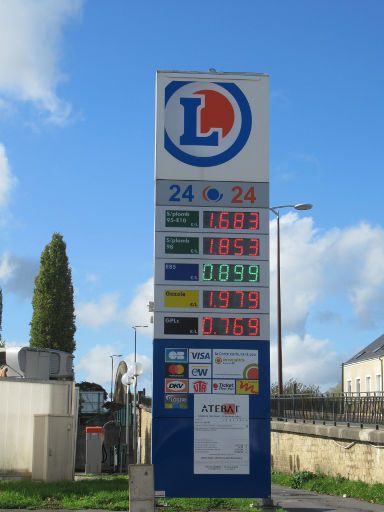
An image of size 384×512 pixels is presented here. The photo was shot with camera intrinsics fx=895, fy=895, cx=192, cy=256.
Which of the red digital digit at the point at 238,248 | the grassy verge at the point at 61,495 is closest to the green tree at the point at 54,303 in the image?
the grassy verge at the point at 61,495

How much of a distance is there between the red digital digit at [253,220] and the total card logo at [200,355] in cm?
216

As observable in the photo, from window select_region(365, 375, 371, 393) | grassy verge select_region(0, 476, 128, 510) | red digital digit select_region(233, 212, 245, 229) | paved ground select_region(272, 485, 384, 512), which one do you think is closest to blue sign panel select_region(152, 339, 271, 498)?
red digital digit select_region(233, 212, 245, 229)

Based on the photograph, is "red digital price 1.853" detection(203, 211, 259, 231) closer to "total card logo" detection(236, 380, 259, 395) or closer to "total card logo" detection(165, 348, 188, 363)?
"total card logo" detection(165, 348, 188, 363)

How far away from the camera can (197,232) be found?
48.4 feet

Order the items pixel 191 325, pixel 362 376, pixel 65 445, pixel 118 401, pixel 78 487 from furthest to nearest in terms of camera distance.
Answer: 1. pixel 362 376
2. pixel 118 401
3. pixel 65 445
4. pixel 78 487
5. pixel 191 325

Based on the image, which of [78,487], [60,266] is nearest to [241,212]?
[78,487]

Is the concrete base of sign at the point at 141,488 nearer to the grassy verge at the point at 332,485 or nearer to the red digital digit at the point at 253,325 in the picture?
the red digital digit at the point at 253,325

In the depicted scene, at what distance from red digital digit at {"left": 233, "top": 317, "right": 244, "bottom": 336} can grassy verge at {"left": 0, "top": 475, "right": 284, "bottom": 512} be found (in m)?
4.12

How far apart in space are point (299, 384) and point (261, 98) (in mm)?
51010

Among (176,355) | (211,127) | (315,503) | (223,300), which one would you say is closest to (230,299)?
(223,300)

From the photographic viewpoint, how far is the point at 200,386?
14469 millimetres

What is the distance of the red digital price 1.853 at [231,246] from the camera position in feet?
A: 47.9

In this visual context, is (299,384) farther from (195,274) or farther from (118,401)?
(195,274)

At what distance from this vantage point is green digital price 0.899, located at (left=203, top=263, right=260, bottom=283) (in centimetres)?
1447
